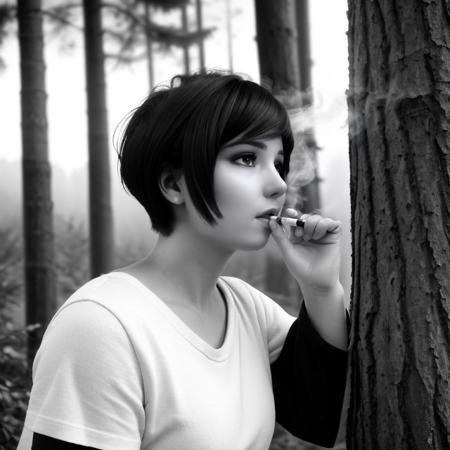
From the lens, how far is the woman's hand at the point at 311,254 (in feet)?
5.85

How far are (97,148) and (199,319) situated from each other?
5.81 m

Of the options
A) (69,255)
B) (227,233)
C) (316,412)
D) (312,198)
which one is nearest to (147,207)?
(227,233)

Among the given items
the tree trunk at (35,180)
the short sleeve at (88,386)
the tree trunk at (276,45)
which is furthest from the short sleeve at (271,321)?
the tree trunk at (35,180)

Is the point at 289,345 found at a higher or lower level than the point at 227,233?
lower

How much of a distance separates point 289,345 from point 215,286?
331 mm

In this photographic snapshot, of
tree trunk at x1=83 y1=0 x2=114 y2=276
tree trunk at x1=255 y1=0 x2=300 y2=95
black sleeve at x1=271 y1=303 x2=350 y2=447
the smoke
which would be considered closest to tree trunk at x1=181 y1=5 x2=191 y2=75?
tree trunk at x1=83 y1=0 x2=114 y2=276

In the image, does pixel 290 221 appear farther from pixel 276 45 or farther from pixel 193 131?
pixel 276 45

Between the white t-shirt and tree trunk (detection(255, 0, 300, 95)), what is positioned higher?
tree trunk (detection(255, 0, 300, 95))

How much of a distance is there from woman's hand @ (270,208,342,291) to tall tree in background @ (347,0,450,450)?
10 centimetres

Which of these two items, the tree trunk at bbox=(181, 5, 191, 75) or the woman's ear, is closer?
the woman's ear

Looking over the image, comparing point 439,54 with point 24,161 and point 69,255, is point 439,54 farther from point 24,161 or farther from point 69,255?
point 69,255

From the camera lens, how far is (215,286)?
2002 mm

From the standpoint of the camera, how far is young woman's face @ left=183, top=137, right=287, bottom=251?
168 cm

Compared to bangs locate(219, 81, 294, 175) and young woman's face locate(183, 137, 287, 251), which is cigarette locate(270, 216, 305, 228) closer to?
young woman's face locate(183, 137, 287, 251)
